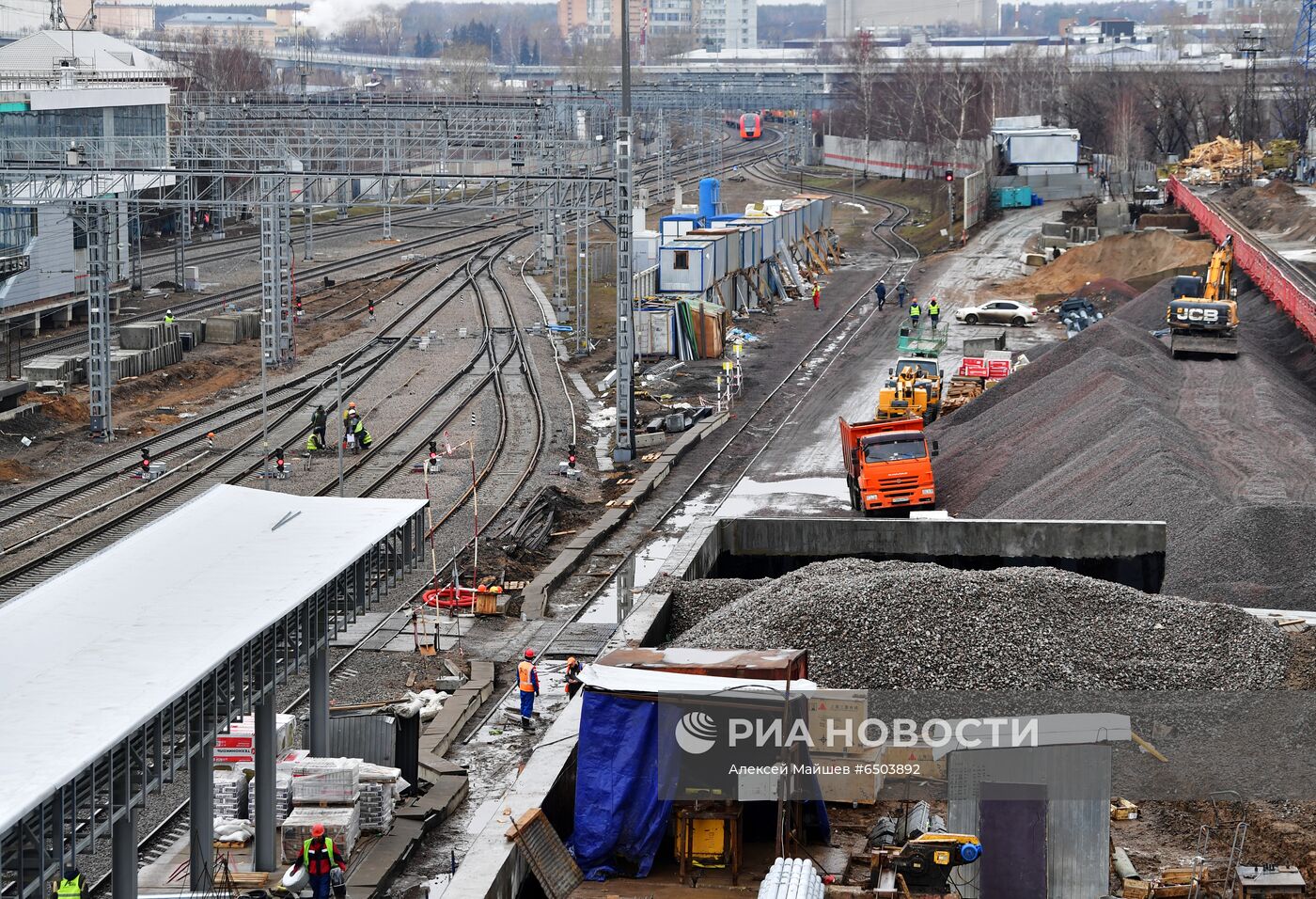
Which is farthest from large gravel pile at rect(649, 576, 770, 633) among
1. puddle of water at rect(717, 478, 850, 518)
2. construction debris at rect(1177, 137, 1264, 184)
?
construction debris at rect(1177, 137, 1264, 184)

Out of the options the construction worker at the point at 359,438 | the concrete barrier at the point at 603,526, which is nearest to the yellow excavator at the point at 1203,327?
the concrete barrier at the point at 603,526

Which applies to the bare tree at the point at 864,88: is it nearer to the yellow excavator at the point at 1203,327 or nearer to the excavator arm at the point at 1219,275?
the excavator arm at the point at 1219,275

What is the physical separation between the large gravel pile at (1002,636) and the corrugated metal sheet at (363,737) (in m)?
3.42

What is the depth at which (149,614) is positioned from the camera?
15555mm

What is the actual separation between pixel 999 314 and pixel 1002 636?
126 ft

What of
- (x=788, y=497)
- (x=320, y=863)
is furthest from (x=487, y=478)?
(x=320, y=863)

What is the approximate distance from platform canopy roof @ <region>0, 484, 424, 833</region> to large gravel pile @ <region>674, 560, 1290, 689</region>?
14.6 ft

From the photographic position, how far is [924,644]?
18016mm

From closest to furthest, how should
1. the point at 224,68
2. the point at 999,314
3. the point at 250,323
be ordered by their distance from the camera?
the point at 250,323 → the point at 999,314 → the point at 224,68

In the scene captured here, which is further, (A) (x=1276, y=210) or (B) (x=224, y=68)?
(B) (x=224, y=68)

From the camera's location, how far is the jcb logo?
133 feet

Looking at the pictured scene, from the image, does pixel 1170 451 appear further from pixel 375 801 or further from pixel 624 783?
pixel 624 783

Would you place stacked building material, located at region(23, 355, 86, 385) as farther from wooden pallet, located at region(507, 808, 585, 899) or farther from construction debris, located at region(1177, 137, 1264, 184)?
construction debris, located at region(1177, 137, 1264, 184)

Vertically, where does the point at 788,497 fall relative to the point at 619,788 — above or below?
below
